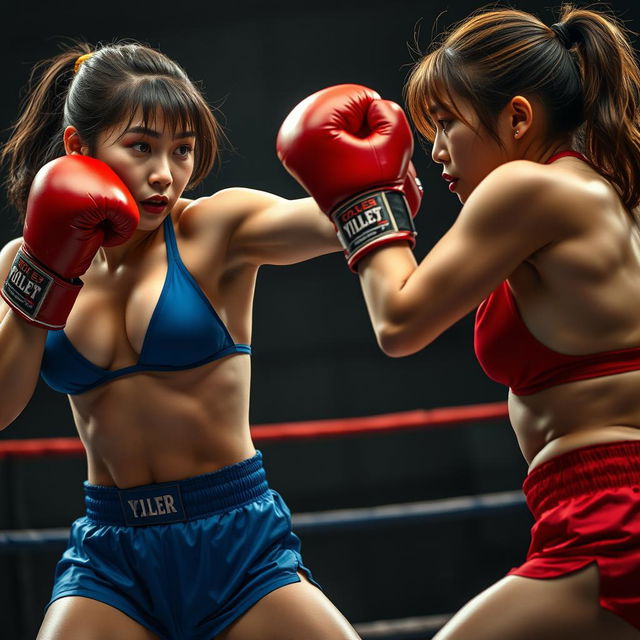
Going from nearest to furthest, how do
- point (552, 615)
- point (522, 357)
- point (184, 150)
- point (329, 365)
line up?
point (552, 615), point (522, 357), point (184, 150), point (329, 365)

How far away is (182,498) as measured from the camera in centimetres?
153

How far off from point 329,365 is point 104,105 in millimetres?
2903

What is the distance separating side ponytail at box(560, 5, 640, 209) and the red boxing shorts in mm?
361

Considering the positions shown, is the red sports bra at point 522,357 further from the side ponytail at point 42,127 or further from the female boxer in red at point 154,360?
the side ponytail at point 42,127

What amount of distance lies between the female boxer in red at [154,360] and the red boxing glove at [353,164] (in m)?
0.16

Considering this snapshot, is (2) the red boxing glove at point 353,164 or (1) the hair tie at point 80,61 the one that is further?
(1) the hair tie at point 80,61

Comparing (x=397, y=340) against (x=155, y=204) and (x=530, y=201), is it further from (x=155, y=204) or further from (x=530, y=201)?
(x=155, y=204)

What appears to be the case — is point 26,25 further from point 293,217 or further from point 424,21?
point 293,217

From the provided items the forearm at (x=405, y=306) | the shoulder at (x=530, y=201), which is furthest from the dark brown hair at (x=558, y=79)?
the forearm at (x=405, y=306)

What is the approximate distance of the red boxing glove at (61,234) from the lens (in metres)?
1.49

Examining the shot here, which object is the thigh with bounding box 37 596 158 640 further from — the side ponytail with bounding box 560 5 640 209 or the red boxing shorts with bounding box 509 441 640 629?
the side ponytail with bounding box 560 5 640 209

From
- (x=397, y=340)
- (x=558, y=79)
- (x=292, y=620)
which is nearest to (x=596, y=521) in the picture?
(x=397, y=340)

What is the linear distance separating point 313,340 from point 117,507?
2.87 meters

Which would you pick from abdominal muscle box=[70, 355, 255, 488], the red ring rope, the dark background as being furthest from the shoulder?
the dark background
